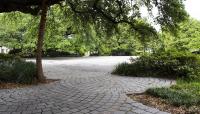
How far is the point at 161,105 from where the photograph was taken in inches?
249

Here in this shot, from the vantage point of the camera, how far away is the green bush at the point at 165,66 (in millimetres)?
10492

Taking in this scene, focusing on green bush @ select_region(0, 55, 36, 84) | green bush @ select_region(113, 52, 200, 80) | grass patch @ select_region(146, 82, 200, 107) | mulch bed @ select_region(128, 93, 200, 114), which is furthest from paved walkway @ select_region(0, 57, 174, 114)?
green bush @ select_region(113, 52, 200, 80)

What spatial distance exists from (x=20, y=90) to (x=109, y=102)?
3.01 metres

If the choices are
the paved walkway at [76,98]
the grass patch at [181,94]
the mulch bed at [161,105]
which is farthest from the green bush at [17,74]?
the grass patch at [181,94]

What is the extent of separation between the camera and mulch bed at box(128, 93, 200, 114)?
19.1 feet

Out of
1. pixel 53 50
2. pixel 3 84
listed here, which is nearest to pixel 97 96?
pixel 3 84

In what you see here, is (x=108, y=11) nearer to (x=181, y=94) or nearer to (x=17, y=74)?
(x=17, y=74)

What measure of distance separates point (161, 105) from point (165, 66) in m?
4.85

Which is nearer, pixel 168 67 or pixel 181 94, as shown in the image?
pixel 181 94

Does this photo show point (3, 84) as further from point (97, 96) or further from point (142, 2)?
point (142, 2)

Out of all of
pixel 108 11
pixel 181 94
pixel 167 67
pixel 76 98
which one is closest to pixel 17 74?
pixel 76 98

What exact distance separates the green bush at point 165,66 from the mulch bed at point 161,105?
3.68m

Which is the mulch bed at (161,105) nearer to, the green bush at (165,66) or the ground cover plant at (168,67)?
the ground cover plant at (168,67)

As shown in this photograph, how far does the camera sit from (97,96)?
7.06 metres
